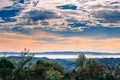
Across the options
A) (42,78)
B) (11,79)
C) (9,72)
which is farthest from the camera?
(42,78)

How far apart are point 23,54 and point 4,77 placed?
13.8 metres

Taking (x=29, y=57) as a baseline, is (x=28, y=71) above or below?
below

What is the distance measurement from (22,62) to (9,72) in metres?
11.0

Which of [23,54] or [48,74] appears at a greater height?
[23,54]

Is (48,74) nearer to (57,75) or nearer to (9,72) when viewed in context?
(57,75)

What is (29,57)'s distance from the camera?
17325 centimetres

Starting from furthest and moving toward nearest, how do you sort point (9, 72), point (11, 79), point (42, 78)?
point (42, 78), point (9, 72), point (11, 79)

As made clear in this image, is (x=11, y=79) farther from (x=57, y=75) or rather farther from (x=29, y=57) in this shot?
(x=57, y=75)

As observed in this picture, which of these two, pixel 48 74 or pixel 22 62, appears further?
pixel 48 74

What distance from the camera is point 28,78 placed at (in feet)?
612

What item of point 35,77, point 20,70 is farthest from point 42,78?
point 20,70

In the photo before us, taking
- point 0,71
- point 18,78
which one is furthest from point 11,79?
point 0,71

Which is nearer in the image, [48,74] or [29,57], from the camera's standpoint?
[29,57]

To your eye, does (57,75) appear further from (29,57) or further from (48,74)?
(29,57)
